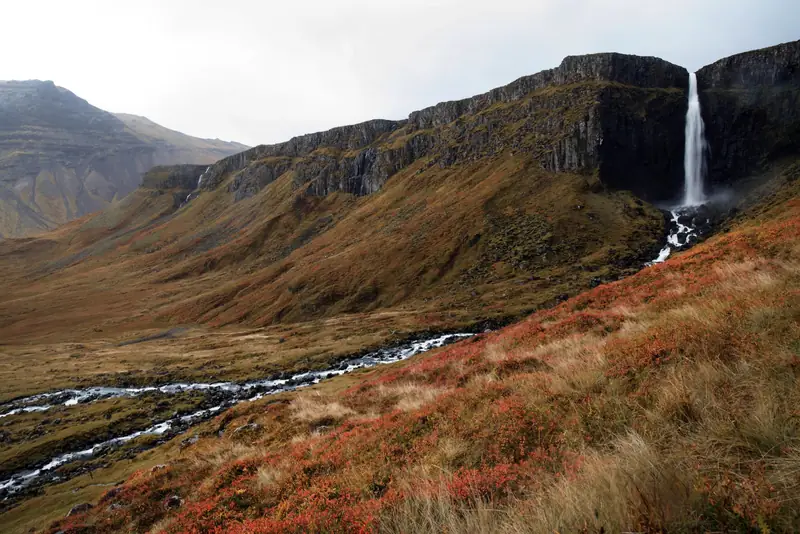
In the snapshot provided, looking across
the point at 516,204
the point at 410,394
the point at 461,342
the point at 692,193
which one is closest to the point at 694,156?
the point at 692,193

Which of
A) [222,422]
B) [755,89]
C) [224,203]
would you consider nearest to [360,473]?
[222,422]

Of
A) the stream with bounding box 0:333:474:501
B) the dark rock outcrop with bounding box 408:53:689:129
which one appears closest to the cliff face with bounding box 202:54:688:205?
the dark rock outcrop with bounding box 408:53:689:129

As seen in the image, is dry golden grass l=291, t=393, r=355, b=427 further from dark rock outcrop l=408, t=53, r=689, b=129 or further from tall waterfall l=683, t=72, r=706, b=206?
dark rock outcrop l=408, t=53, r=689, b=129

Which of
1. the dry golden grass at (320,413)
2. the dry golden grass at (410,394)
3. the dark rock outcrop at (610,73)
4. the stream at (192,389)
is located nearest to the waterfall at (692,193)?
the dark rock outcrop at (610,73)

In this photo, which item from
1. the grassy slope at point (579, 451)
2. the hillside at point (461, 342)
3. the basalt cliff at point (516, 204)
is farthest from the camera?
the basalt cliff at point (516, 204)

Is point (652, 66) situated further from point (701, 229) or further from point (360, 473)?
point (360, 473)

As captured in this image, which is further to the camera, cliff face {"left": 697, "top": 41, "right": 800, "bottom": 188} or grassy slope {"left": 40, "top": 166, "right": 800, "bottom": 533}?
cliff face {"left": 697, "top": 41, "right": 800, "bottom": 188}

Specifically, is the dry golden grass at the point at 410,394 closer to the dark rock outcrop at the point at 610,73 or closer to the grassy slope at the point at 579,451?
the grassy slope at the point at 579,451

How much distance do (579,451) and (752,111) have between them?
11478cm

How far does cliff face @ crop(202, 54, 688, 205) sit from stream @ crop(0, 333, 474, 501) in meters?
63.6

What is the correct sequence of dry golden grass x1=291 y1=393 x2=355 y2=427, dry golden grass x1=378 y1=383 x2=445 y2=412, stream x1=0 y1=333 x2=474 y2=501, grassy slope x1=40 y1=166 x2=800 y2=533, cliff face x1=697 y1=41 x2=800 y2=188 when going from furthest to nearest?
cliff face x1=697 y1=41 x2=800 y2=188 → stream x1=0 y1=333 x2=474 y2=501 → dry golden grass x1=291 y1=393 x2=355 y2=427 → dry golden grass x1=378 y1=383 x2=445 y2=412 → grassy slope x1=40 y1=166 x2=800 y2=533

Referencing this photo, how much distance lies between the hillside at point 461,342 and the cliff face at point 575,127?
685 mm

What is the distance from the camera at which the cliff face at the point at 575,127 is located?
8688 cm

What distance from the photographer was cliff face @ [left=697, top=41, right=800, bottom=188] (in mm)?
79812
